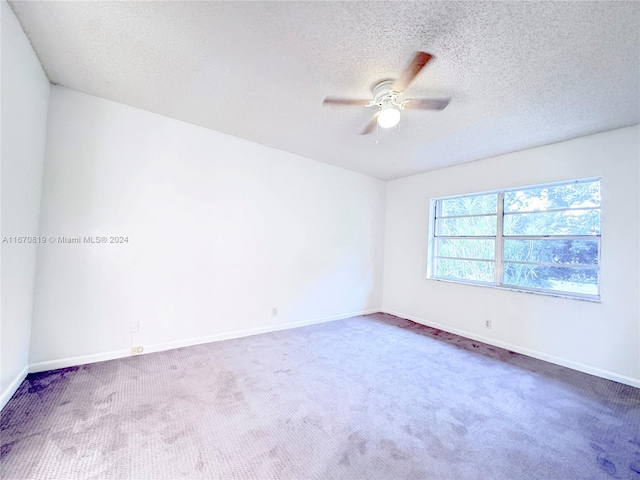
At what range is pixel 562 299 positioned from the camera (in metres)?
3.00

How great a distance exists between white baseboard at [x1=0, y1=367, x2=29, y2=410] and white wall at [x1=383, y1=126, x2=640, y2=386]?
4.62 m

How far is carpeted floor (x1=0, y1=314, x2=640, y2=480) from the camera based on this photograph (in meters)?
1.46

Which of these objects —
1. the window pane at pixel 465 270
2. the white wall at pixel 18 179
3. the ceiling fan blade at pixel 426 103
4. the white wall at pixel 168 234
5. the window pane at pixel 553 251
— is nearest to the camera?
the white wall at pixel 18 179

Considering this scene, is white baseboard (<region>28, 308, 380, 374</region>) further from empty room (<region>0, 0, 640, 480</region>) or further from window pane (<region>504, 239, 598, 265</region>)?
window pane (<region>504, 239, 598, 265</region>)

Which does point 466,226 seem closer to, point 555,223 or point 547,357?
A: point 555,223

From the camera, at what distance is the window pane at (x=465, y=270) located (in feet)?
12.4

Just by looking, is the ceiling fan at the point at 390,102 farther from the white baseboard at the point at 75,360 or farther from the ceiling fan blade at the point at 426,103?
the white baseboard at the point at 75,360

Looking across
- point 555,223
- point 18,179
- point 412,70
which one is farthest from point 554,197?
point 18,179

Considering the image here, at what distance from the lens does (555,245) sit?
3188 millimetres

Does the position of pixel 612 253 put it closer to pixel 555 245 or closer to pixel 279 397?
pixel 555 245

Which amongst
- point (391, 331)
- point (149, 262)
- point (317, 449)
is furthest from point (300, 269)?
point (317, 449)

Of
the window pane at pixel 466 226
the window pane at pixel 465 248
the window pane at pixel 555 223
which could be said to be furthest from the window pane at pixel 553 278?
the window pane at pixel 466 226

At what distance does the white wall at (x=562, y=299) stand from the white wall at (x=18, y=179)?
4654 mm

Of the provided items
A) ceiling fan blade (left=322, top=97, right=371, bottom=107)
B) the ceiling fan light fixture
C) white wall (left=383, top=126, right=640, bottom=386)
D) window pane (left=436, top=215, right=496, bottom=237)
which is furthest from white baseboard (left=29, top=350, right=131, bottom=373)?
window pane (left=436, top=215, right=496, bottom=237)
